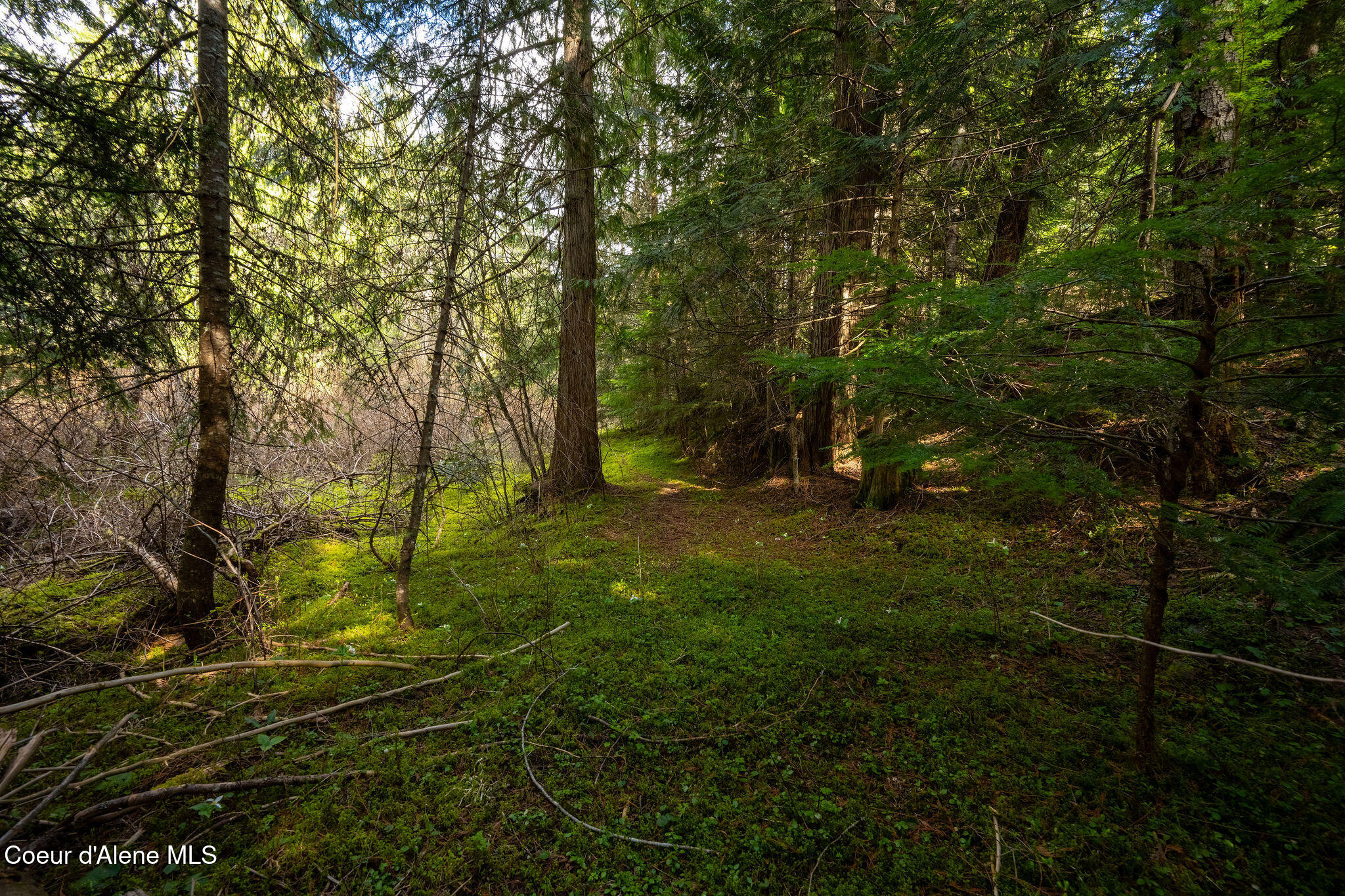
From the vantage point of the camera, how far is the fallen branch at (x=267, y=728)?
250 cm

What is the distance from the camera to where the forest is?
218 centimetres

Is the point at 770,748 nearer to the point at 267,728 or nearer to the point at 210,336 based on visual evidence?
the point at 267,728

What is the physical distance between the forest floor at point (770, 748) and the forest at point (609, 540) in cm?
3

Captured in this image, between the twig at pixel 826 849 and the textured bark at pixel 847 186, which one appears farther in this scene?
the textured bark at pixel 847 186

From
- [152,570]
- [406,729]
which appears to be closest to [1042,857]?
[406,729]

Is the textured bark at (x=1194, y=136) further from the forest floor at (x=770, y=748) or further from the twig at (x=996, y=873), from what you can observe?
the twig at (x=996, y=873)

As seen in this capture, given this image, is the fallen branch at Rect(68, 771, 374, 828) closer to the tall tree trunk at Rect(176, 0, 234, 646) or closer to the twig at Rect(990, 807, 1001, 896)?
the tall tree trunk at Rect(176, 0, 234, 646)

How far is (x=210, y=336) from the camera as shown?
3.47 meters

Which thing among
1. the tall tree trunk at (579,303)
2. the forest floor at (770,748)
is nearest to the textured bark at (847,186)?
the forest floor at (770,748)

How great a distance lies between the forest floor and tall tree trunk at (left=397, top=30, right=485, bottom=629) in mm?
799

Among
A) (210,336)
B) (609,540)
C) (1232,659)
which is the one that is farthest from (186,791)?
(609,540)

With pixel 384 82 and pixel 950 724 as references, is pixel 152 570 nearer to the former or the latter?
pixel 384 82

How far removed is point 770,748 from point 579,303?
6.28 m

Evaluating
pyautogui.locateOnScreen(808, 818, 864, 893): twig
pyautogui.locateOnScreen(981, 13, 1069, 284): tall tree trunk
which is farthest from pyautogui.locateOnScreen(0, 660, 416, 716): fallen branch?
pyautogui.locateOnScreen(981, 13, 1069, 284): tall tree trunk
